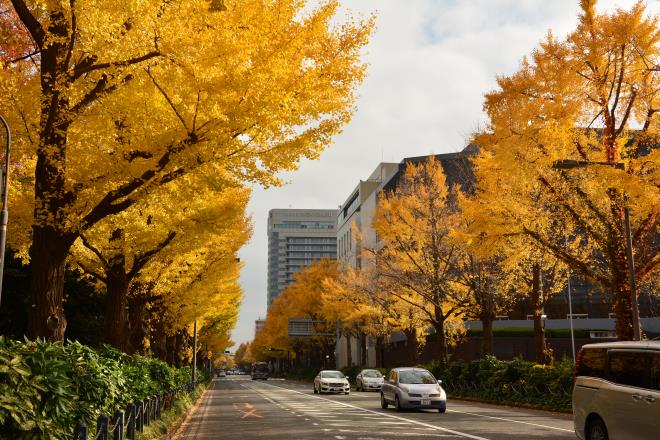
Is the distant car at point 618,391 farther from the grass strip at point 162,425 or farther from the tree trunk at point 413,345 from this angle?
the tree trunk at point 413,345

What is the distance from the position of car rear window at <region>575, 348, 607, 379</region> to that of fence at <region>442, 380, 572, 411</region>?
10531 mm

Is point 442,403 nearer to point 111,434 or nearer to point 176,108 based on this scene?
point 111,434

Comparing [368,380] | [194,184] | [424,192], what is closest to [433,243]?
[424,192]

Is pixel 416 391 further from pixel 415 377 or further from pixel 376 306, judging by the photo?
pixel 376 306

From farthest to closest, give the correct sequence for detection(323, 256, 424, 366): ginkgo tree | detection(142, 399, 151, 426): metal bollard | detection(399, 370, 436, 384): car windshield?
1. detection(323, 256, 424, 366): ginkgo tree
2. detection(399, 370, 436, 384): car windshield
3. detection(142, 399, 151, 426): metal bollard

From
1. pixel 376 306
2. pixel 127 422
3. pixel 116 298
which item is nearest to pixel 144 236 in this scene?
pixel 116 298

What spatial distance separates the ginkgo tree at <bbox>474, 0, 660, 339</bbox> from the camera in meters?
16.6

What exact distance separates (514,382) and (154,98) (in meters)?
18.8

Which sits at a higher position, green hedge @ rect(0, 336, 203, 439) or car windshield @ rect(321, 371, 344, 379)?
green hedge @ rect(0, 336, 203, 439)

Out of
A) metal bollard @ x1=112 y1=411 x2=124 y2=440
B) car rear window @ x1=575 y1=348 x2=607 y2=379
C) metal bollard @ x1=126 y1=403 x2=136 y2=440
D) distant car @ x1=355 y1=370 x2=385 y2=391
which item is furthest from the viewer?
distant car @ x1=355 y1=370 x2=385 y2=391

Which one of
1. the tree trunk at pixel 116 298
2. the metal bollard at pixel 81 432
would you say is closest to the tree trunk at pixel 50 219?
the metal bollard at pixel 81 432

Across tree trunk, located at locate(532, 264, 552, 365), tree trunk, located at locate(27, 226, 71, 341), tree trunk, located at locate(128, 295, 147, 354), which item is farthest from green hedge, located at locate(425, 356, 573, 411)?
tree trunk, located at locate(27, 226, 71, 341)

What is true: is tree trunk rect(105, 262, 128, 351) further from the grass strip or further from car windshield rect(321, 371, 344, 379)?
car windshield rect(321, 371, 344, 379)

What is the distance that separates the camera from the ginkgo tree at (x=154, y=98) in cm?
911
